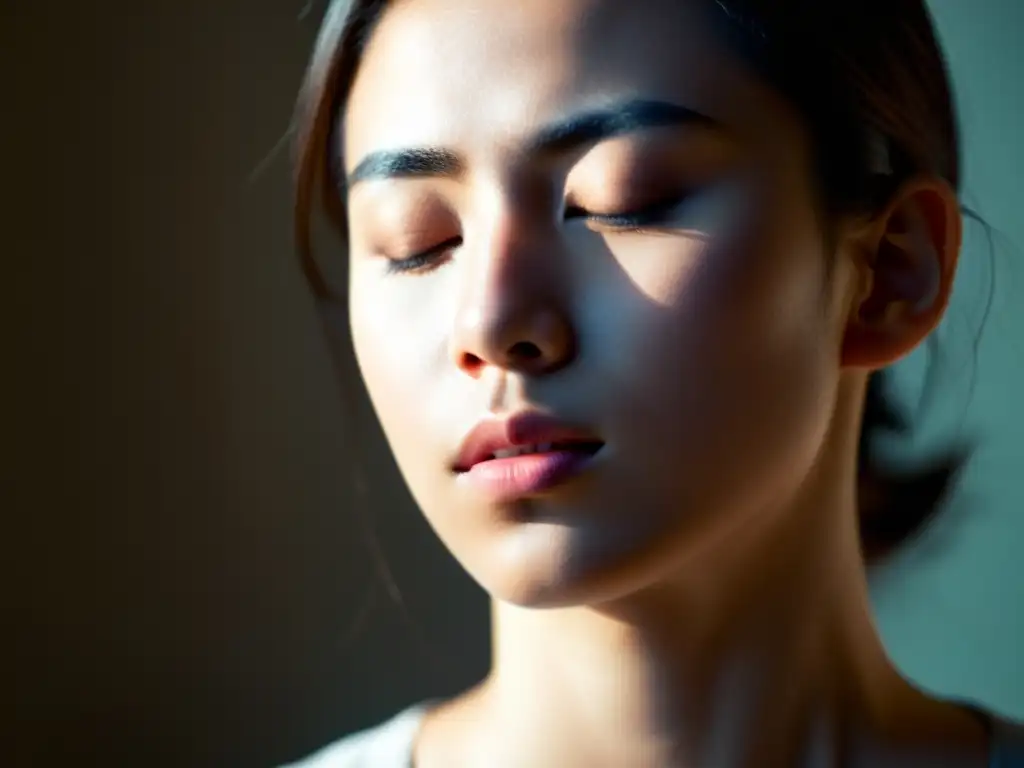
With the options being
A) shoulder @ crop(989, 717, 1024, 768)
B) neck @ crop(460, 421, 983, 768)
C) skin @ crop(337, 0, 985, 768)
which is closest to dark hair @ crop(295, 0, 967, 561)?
skin @ crop(337, 0, 985, 768)

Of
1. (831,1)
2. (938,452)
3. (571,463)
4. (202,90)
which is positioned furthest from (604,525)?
(202,90)

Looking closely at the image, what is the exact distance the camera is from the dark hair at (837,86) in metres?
0.78

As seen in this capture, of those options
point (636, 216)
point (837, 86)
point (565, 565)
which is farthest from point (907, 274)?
point (565, 565)

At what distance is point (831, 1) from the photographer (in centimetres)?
81

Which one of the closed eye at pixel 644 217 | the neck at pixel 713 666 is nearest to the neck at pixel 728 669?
the neck at pixel 713 666

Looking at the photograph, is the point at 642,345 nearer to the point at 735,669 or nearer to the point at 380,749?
the point at 735,669

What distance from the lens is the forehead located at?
28.7 inches

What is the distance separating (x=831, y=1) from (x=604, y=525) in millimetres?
427

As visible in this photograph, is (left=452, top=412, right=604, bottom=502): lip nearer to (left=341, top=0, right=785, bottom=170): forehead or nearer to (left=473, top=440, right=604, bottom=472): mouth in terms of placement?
(left=473, top=440, right=604, bottom=472): mouth

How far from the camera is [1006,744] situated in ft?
3.01

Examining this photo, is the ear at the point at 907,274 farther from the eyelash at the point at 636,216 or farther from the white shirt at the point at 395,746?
the white shirt at the point at 395,746

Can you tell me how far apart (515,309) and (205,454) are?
0.68 meters

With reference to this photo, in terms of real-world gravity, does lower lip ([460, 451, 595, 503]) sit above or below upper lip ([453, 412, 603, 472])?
below

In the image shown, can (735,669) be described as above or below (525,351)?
below
